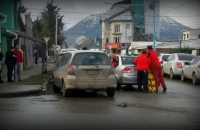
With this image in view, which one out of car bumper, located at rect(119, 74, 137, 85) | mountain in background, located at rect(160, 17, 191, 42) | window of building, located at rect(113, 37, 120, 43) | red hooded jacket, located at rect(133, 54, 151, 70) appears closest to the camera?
red hooded jacket, located at rect(133, 54, 151, 70)

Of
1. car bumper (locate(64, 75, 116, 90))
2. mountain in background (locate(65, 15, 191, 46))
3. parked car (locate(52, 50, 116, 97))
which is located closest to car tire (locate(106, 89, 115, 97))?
parked car (locate(52, 50, 116, 97))

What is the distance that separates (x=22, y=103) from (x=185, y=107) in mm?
4763

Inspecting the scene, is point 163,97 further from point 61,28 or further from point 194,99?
point 61,28

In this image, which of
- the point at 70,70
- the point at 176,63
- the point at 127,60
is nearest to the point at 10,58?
the point at 127,60

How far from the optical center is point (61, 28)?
Answer: 80062 mm

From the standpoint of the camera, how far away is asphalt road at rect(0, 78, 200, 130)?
7457mm

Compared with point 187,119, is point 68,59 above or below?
above

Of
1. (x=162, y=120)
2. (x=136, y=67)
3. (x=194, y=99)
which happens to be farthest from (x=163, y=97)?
(x=162, y=120)

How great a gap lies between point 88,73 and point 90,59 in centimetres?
58

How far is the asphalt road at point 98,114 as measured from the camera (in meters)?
7.46

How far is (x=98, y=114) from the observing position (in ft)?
28.5

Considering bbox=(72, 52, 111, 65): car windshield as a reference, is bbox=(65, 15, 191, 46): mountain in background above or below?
above

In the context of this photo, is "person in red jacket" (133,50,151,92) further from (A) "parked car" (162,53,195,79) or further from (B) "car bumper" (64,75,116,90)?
(A) "parked car" (162,53,195,79)

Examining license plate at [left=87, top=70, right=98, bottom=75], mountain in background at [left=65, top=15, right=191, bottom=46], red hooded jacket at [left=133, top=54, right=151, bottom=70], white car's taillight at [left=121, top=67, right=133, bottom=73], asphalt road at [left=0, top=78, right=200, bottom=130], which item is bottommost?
asphalt road at [left=0, top=78, right=200, bottom=130]
